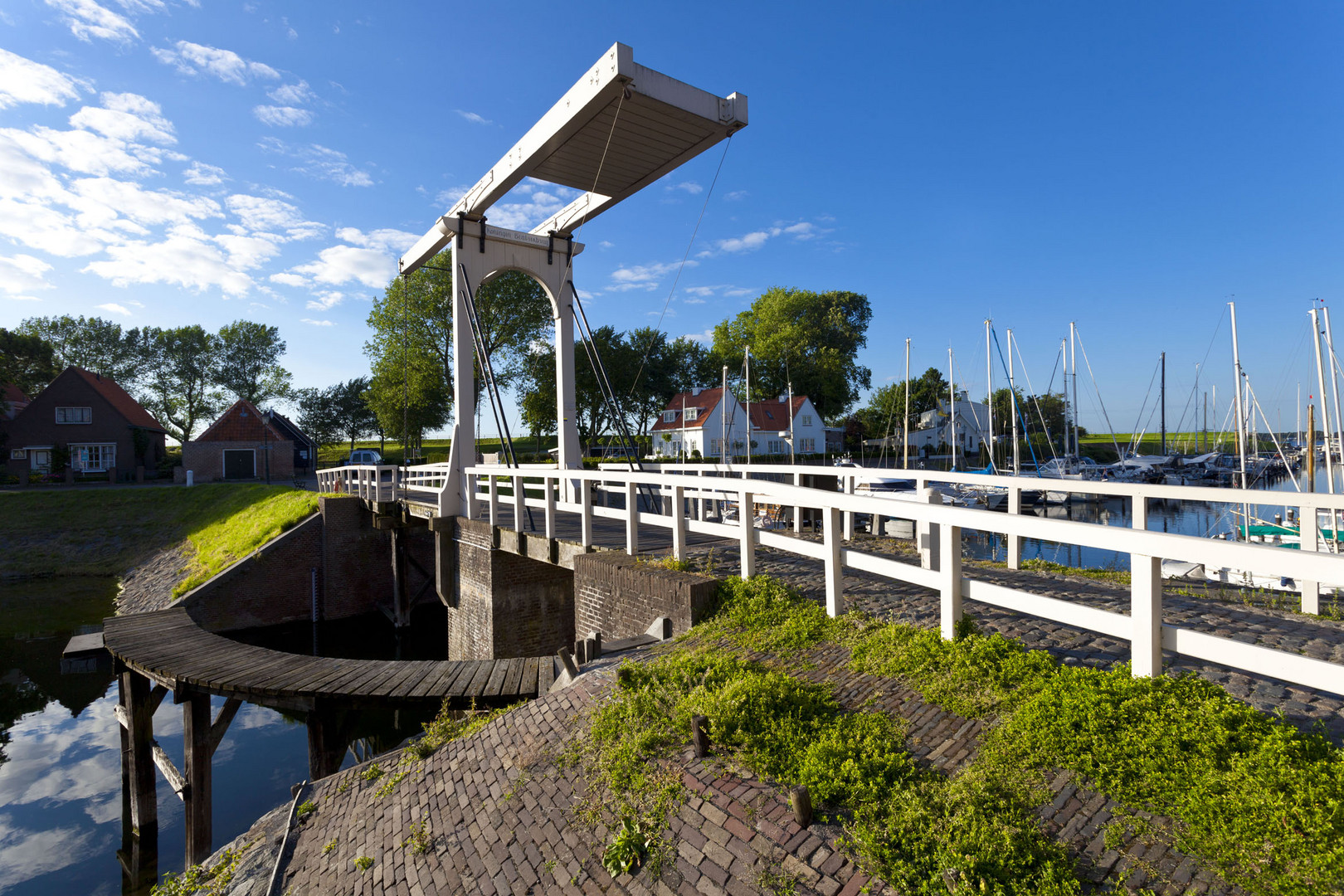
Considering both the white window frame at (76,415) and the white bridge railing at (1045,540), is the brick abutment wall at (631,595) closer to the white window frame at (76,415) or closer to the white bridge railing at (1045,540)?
the white bridge railing at (1045,540)

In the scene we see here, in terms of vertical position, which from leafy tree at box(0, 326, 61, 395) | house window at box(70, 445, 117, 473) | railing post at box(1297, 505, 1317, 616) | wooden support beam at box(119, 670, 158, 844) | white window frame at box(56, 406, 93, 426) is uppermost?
leafy tree at box(0, 326, 61, 395)

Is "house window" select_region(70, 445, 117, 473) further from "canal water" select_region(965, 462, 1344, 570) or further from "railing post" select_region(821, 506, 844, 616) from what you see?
"railing post" select_region(821, 506, 844, 616)

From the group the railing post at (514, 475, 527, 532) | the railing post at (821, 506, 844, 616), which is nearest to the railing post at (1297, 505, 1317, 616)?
the railing post at (821, 506, 844, 616)

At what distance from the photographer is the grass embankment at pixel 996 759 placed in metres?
2.35

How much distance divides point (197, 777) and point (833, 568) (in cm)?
887

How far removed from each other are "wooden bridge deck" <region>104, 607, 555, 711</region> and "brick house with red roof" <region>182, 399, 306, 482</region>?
32530 mm

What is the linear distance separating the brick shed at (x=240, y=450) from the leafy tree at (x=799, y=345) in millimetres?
36408

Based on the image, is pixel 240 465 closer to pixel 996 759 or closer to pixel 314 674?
pixel 314 674

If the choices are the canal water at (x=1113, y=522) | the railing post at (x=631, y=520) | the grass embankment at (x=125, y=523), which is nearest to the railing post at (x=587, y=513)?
the railing post at (x=631, y=520)

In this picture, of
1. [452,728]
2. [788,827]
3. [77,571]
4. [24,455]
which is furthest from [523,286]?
[788,827]

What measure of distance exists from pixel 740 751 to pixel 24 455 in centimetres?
4849

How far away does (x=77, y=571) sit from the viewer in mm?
24219

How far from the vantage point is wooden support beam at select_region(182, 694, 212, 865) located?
26.9 feet

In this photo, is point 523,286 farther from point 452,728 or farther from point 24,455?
point 452,728
